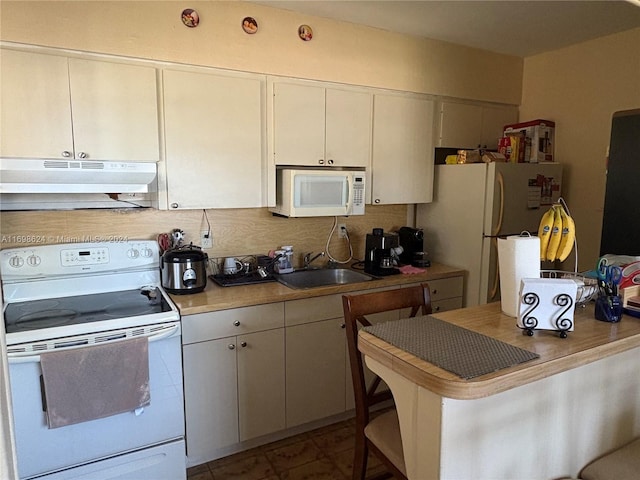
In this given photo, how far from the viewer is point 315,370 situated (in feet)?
8.31

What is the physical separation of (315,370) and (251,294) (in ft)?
1.98

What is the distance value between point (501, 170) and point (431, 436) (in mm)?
2092

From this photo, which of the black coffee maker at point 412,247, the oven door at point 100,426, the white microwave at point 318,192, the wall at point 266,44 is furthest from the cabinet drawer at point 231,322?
the wall at point 266,44

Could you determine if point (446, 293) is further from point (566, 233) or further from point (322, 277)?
point (566, 233)

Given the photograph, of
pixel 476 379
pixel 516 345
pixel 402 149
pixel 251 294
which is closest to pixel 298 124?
pixel 402 149

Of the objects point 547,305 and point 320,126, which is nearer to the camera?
point 547,305

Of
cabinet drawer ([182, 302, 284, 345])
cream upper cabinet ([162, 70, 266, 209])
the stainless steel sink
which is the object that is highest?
cream upper cabinet ([162, 70, 266, 209])

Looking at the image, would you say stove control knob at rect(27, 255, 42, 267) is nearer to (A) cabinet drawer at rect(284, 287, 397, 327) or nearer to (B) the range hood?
(B) the range hood

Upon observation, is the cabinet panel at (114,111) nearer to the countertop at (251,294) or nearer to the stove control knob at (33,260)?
the stove control knob at (33,260)

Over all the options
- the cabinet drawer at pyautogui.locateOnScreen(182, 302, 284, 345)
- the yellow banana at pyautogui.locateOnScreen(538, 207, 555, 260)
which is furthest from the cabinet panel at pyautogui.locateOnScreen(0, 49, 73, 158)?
the yellow banana at pyautogui.locateOnScreen(538, 207, 555, 260)

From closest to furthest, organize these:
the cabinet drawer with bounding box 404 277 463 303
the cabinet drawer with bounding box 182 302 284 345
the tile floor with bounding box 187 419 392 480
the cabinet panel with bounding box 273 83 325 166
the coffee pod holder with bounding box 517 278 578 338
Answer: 1. the coffee pod holder with bounding box 517 278 578 338
2. the cabinet drawer with bounding box 182 302 284 345
3. the tile floor with bounding box 187 419 392 480
4. the cabinet panel with bounding box 273 83 325 166
5. the cabinet drawer with bounding box 404 277 463 303

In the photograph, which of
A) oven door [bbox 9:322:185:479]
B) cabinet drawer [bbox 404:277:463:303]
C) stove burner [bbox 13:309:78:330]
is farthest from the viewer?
cabinet drawer [bbox 404:277:463:303]

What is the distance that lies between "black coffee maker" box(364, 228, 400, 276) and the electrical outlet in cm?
104

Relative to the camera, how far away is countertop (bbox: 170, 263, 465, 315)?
7.13 feet
